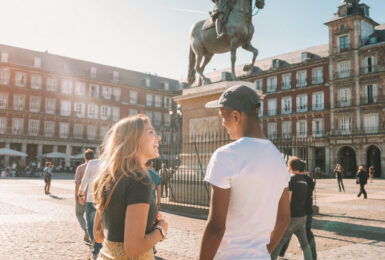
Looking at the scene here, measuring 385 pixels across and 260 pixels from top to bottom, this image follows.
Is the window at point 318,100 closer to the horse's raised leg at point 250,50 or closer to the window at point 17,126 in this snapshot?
the horse's raised leg at point 250,50

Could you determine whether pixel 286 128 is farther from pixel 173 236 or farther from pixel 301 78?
pixel 173 236

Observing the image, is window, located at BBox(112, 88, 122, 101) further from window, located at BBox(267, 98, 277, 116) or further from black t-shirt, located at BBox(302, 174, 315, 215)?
black t-shirt, located at BBox(302, 174, 315, 215)

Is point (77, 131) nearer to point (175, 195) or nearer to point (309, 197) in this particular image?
point (175, 195)

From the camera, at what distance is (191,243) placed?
5758 mm

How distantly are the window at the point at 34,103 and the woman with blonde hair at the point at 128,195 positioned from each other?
1809 inches

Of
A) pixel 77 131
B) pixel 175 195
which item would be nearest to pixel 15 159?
pixel 77 131

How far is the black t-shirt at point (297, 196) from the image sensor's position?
4.33 meters

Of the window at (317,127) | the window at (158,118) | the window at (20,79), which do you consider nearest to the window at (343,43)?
the window at (317,127)

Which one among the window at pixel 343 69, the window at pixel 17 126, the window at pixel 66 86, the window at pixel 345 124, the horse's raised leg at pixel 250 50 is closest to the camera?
the horse's raised leg at pixel 250 50

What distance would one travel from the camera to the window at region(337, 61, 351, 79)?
121ft

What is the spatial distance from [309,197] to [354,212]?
6182 mm

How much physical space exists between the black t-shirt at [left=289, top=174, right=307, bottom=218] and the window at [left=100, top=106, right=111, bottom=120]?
154 ft

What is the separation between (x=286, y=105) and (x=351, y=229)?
1457 inches

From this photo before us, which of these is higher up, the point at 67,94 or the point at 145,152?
the point at 67,94
